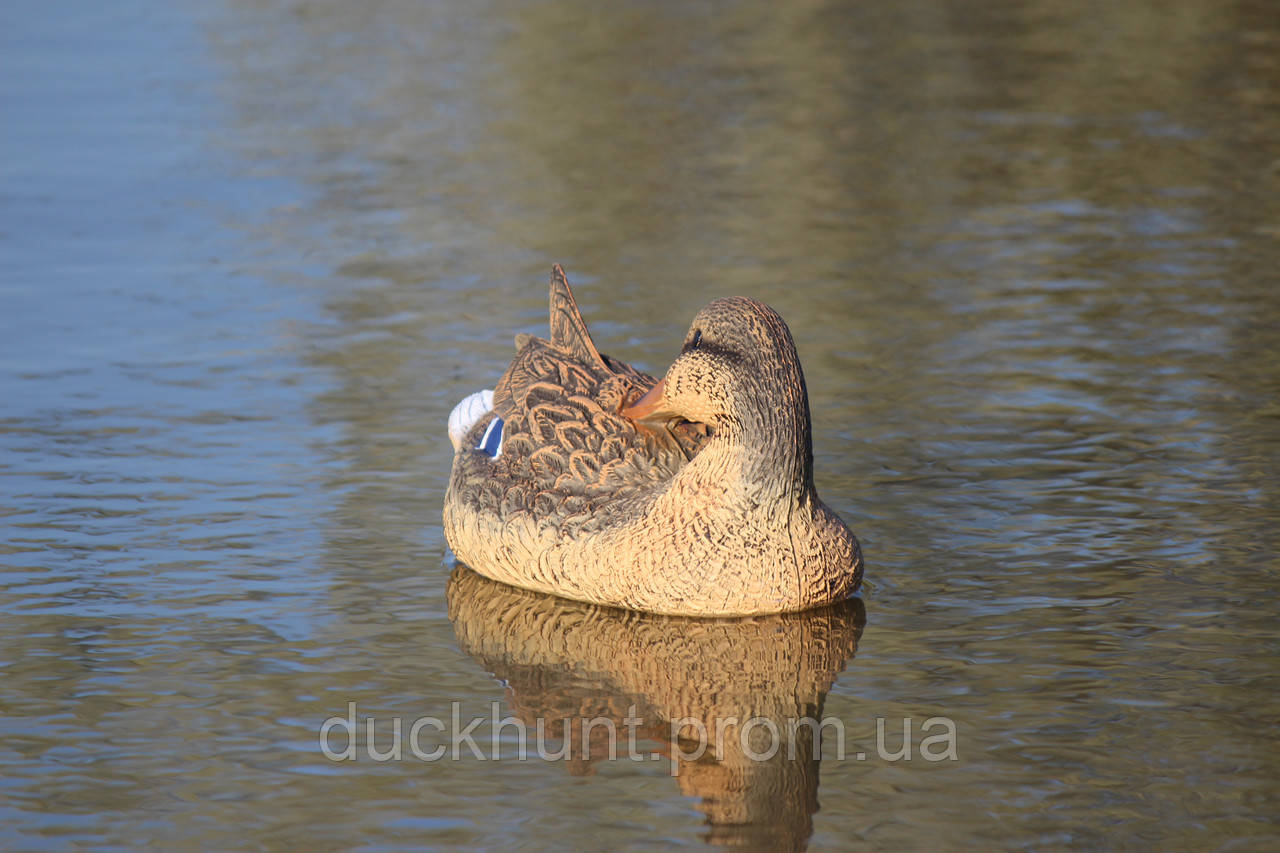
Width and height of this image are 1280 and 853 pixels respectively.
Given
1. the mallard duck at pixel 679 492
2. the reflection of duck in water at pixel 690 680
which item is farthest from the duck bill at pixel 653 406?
the reflection of duck in water at pixel 690 680

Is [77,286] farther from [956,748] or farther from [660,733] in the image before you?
[956,748]

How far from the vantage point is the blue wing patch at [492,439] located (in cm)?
991

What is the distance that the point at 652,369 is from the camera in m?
12.6

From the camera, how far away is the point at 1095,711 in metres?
7.81

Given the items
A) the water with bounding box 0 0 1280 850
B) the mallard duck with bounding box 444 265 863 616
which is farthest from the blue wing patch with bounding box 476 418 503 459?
the water with bounding box 0 0 1280 850

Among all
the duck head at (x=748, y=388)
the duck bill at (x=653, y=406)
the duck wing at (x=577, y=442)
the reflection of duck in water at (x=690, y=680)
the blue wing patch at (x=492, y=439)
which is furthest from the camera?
the blue wing patch at (x=492, y=439)

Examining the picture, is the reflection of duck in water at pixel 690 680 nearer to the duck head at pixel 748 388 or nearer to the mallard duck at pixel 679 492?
the mallard duck at pixel 679 492

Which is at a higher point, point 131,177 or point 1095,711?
point 131,177

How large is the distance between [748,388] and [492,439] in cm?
184

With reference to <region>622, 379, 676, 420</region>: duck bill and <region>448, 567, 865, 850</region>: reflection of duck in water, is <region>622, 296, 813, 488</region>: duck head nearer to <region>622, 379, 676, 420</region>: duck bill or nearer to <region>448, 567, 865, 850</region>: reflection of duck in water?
<region>622, 379, 676, 420</region>: duck bill

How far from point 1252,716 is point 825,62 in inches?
706

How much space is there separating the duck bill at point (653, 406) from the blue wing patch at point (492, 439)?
3.25ft

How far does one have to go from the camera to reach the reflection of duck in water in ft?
23.9

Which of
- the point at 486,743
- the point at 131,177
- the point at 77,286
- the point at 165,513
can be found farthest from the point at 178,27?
the point at 486,743
